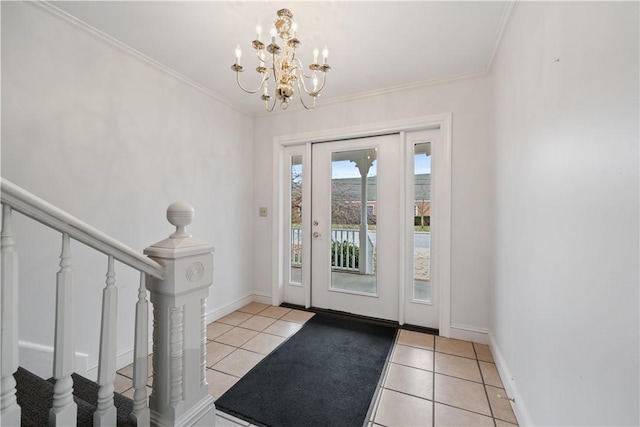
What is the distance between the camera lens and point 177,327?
0.97m

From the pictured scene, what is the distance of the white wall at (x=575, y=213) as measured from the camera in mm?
734

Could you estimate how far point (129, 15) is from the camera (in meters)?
1.72

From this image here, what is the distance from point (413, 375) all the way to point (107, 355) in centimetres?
187

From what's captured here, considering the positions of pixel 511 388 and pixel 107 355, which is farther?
pixel 511 388

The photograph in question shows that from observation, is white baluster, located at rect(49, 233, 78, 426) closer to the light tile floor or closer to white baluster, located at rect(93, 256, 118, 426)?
white baluster, located at rect(93, 256, 118, 426)

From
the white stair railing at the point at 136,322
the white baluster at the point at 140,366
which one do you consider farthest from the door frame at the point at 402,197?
the white baluster at the point at 140,366

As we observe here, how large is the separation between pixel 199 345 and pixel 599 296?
1.37 meters

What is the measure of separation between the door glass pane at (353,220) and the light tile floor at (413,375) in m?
0.66

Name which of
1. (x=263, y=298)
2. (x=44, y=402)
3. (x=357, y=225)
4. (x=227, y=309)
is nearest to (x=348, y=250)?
(x=357, y=225)

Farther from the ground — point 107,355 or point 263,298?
point 107,355

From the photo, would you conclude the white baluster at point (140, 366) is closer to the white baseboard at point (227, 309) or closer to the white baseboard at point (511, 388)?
the white baseboard at point (511, 388)

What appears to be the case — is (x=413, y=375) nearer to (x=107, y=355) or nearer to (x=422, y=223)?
(x=422, y=223)

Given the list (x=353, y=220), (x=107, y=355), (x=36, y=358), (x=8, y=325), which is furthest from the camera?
(x=353, y=220)

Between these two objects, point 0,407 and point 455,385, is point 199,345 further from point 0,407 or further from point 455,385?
point 455,385
